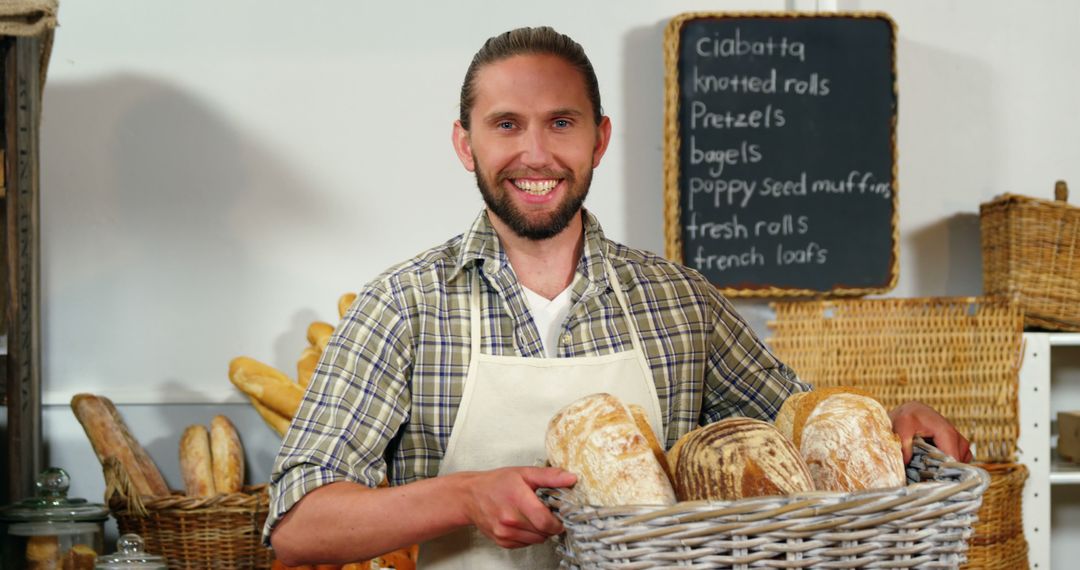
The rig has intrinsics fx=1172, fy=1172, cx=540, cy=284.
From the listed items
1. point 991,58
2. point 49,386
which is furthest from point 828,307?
point 49,386

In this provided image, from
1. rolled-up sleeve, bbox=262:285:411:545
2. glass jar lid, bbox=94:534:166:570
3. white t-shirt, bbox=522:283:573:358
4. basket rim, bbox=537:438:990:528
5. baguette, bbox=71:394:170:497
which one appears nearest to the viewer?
basket rim, bbox=537:438:990:528

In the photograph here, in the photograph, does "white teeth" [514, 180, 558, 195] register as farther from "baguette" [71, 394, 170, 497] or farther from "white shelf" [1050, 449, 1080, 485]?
"white shelf" [1050, 449, 1080, 485]

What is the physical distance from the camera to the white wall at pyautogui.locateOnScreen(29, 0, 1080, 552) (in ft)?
9.80

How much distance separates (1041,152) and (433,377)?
2233mm

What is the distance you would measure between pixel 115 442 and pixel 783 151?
1.80 metres

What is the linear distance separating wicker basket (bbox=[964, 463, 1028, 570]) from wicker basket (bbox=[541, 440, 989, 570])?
1.78 metres

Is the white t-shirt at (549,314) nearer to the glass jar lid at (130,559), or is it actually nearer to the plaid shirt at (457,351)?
the plaid shirt at (457,351)

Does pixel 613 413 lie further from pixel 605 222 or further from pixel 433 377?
pixel 605 222

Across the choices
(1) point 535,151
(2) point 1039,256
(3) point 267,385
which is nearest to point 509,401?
(1) point 535,151

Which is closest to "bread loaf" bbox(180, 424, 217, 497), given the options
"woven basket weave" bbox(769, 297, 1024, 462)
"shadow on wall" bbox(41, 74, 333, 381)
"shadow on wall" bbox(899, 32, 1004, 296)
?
"shadow on wall" bbox(41, 74, 333, 381)

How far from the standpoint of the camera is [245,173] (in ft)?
9.95

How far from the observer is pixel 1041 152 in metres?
3.18

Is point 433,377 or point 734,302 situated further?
point 734,302

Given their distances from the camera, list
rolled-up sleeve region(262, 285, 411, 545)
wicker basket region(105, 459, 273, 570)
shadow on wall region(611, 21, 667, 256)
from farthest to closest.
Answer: shadow on wall region(611, 21, 667, 256), wicker basket region(105, 459, 273, 570), rolled-up sleeve region(262, 285, 411, 545)
